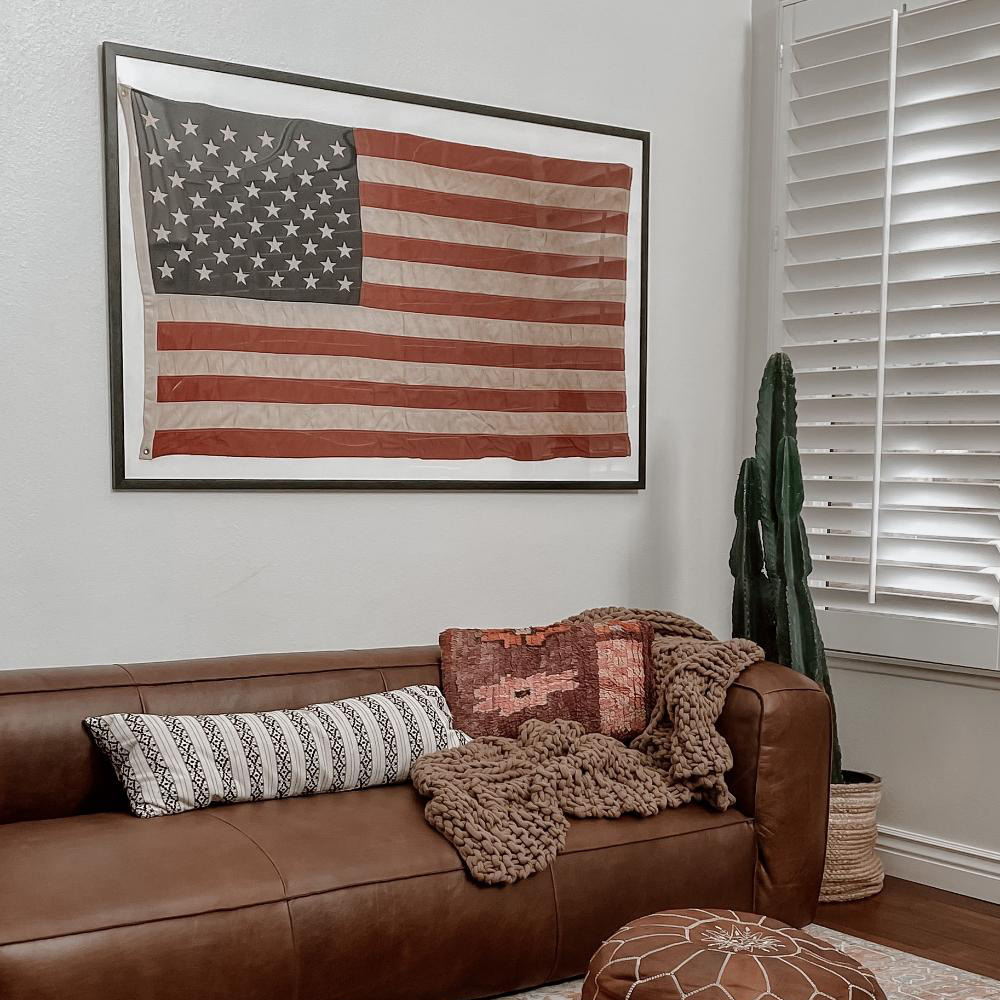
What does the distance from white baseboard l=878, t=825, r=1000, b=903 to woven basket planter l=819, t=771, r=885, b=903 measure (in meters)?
0.20

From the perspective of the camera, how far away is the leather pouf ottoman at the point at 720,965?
1.71 meters

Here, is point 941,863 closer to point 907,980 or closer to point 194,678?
point 907,980

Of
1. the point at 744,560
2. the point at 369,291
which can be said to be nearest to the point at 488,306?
the point at 369,291

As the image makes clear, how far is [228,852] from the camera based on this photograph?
2.14 meters

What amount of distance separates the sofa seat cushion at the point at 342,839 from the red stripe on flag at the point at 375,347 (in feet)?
3.51

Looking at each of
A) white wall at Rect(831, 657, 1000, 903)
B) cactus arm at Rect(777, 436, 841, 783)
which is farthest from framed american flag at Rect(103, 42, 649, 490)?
white wall at Rect(831, 657, 1000, 903)

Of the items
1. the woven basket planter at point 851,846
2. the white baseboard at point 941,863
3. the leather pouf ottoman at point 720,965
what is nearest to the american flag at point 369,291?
the woven basket planter at point 851,846

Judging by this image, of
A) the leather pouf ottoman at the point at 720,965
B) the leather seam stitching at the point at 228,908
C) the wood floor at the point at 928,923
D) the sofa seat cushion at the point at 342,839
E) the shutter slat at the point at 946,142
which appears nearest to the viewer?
the leather pouf ottoman at the point at 720,965

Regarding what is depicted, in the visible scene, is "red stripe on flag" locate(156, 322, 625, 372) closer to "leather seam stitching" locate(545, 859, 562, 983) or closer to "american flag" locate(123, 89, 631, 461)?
"american flag" locate(123, 89, 631, 461)

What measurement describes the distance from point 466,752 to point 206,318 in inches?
45.5

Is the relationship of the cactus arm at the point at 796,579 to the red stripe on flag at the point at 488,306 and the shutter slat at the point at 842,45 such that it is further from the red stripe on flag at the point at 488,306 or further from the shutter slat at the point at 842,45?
the shutter slat at the point at 842,45

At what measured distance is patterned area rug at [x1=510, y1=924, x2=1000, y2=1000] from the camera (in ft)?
8.08

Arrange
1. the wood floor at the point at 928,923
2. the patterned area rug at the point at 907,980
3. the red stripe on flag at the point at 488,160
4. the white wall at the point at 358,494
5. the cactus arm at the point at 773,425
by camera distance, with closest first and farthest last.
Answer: the patterned area rug at the point at 907,980
the white wall at the point at 358,494
the wood floor at the point at 928,923
the red stripe on flag at the point at 488,160
the cactus arm at the point at 773,425

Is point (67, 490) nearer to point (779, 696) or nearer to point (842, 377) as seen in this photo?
point (779, 696)
